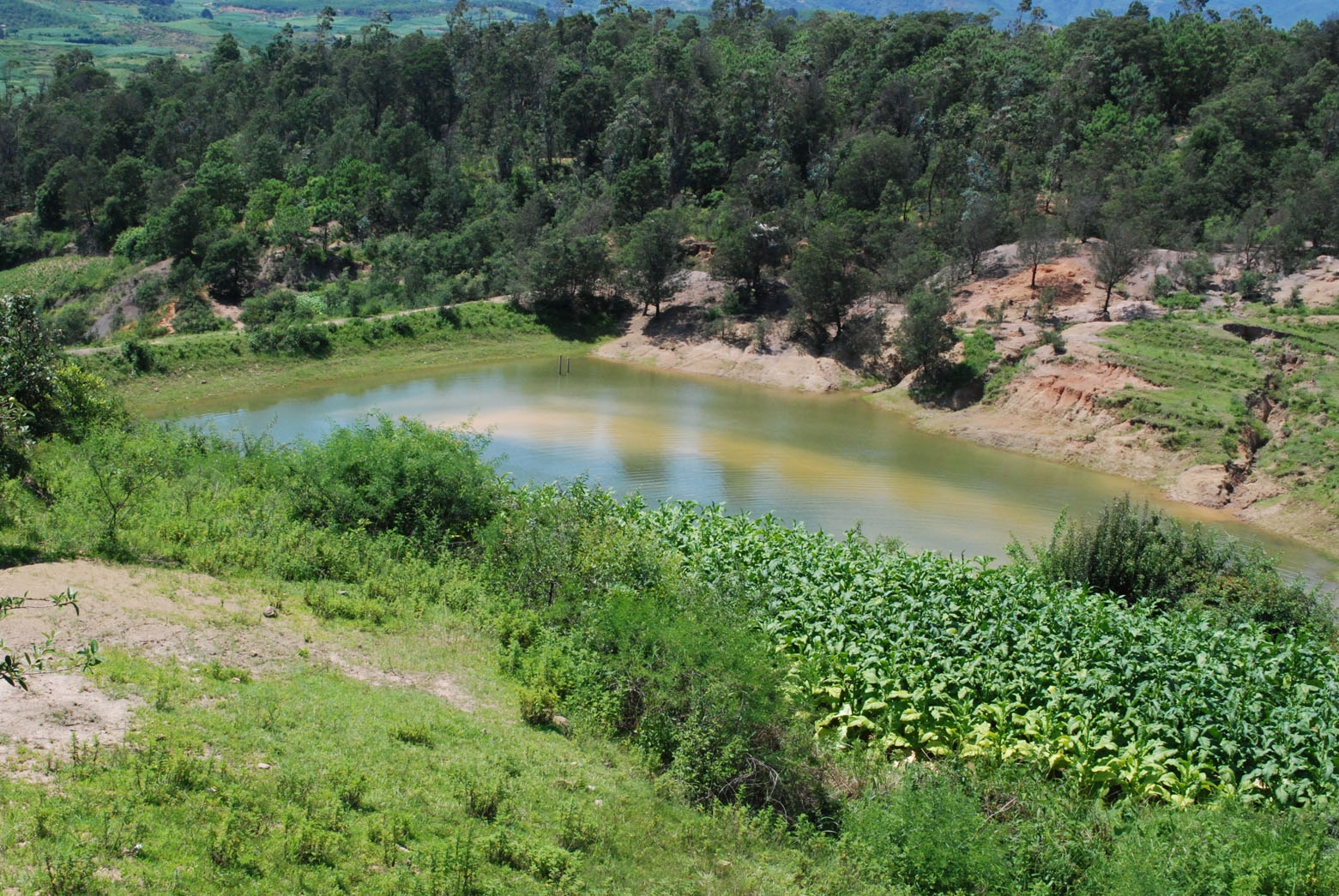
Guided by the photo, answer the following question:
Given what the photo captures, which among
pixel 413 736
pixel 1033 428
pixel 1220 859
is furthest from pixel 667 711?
pixel 1033 428

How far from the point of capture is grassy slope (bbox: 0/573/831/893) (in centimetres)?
741

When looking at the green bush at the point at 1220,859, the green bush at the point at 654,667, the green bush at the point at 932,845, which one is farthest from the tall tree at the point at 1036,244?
the green bush at the point at 932,845

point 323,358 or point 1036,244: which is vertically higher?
point 1036,244

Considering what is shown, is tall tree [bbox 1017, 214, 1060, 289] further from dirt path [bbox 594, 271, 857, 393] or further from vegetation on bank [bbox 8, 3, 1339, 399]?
dirt path [bbox 594, 271, 857, 393]

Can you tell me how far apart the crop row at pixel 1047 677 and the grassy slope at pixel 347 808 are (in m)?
2.96

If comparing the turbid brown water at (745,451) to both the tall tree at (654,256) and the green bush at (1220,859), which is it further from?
the green bush at (1220,859)

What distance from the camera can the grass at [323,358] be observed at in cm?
3634

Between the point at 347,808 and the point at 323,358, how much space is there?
36.3 metres

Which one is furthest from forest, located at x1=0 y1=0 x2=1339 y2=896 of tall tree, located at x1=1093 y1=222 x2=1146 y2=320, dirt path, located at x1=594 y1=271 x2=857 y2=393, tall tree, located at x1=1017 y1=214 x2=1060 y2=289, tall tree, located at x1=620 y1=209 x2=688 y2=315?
tall tree, located at x1=620 y1=209 x2=688 y2=315

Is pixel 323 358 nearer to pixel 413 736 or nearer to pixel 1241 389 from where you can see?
pixel 413 736

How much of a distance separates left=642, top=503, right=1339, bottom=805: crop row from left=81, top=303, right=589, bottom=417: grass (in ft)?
89.8

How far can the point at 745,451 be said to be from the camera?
100.0 feet

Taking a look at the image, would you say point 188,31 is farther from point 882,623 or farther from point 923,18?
point 882,623

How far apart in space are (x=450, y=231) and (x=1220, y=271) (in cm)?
4035
